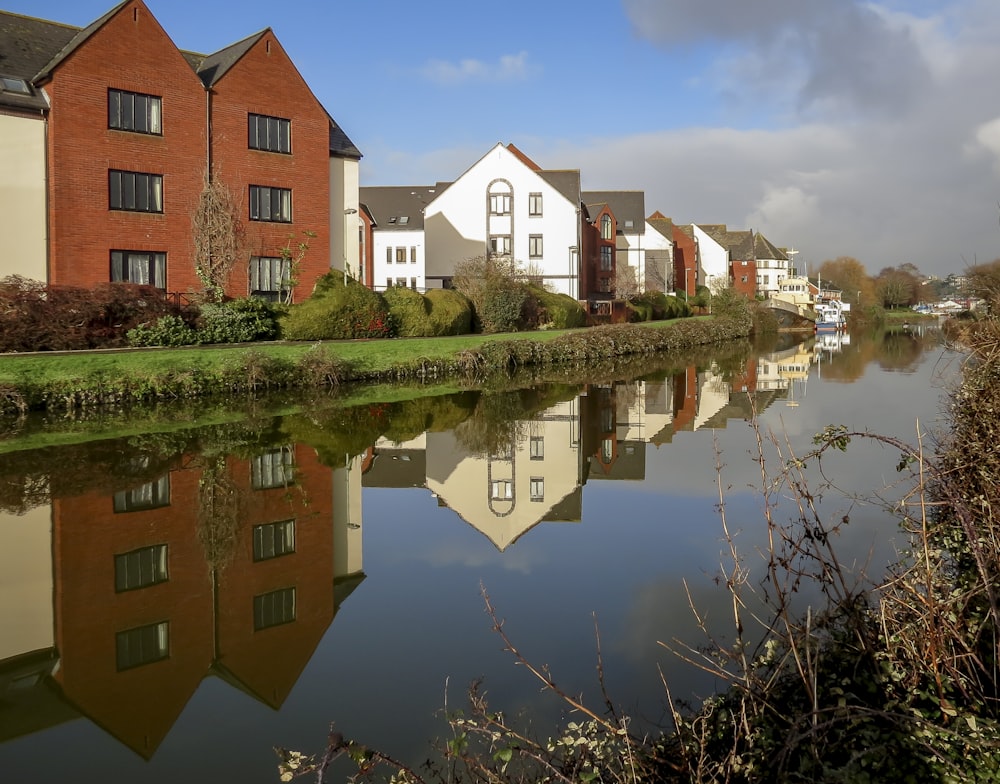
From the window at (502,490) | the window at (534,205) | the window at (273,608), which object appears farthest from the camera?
the window at (534,205)

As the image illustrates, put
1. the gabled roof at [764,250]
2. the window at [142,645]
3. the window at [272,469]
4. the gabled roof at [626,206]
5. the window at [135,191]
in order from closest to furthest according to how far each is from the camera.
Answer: the window at [142,645] → the window at [272,469] → the window at [135,191] → the gabled roof at [626,206] → the gabled roof at [764,250]

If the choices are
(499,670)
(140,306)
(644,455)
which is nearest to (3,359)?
(140,306)

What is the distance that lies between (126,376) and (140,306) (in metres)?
5.35

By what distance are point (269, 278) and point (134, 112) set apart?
23.7ft

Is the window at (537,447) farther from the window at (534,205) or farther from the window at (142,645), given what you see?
the window at (534,205)

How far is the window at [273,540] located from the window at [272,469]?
1983 millimetres

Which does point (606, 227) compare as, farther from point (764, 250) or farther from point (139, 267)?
point (764, 250)

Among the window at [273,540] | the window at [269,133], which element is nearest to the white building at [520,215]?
the window at [269,133]

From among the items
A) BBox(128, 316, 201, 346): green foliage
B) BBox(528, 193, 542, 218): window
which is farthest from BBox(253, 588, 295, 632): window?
BBox(528, 193, 542, 218): window

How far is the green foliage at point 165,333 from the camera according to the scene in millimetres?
24766

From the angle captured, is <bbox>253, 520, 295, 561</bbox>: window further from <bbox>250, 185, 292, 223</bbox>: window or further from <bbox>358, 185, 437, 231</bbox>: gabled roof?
<bbox>358, 185, 437, 231</bbox>: gabled roof

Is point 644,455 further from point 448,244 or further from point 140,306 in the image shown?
point 448,244

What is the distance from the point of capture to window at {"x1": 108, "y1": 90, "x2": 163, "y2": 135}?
1160 inches

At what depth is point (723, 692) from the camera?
566 centimetres
